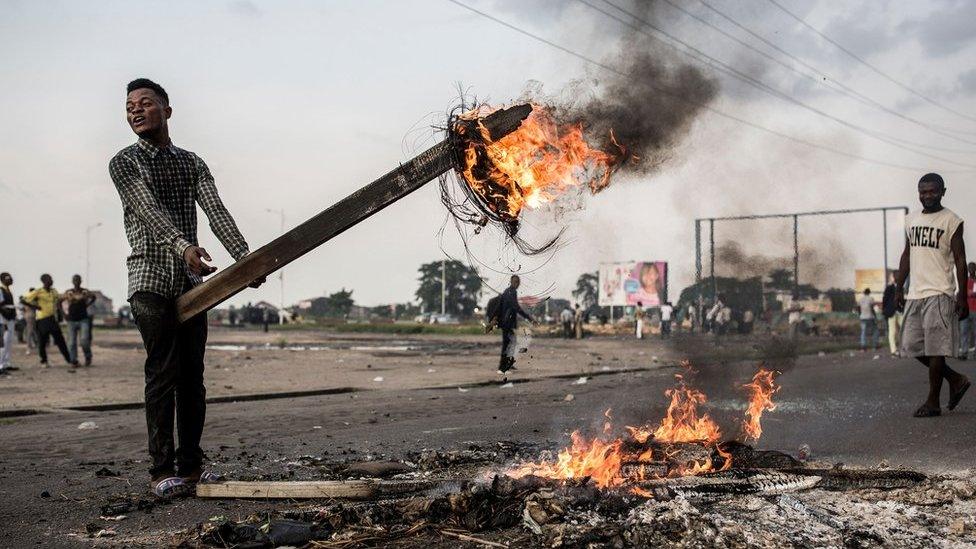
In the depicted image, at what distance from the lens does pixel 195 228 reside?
4.92 metres

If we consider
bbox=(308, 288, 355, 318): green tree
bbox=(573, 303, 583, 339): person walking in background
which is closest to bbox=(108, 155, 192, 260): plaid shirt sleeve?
bbox=(573, 303, 583, 339): person walking in background

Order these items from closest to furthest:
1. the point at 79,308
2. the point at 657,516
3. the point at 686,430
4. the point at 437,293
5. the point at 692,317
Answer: the point at 657,516, the point at 686,430, the point at 692,317, the point at 79,308, the point at 437,293

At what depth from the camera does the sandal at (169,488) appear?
14.5 ft

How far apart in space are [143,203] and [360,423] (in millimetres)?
4050

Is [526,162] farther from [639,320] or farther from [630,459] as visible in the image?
[639,320]

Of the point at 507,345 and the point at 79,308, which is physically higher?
the point at 79,308

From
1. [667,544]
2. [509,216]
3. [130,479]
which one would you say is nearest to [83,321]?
[130,479]

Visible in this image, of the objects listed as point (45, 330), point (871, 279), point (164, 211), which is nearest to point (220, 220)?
point (164, 211)

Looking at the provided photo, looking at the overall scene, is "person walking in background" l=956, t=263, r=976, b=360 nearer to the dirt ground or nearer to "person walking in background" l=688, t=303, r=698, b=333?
the dirt ground

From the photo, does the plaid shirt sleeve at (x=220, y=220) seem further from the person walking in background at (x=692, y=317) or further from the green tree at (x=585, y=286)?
the person walking in background at (x=692, y=317)

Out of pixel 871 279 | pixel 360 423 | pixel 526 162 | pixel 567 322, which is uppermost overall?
pixel 871 279

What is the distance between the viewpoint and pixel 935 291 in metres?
7.57

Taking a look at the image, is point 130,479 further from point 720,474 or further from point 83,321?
point 83,321

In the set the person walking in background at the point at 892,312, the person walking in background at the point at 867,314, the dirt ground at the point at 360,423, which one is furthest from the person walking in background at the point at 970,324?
the person walking in background at the point at 867,314
